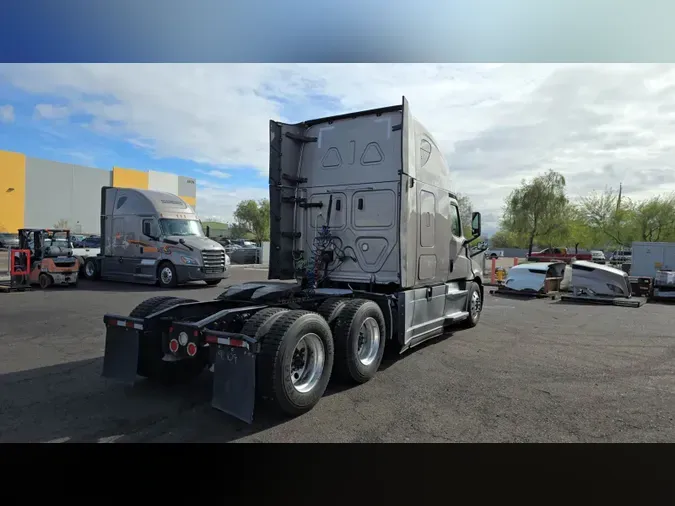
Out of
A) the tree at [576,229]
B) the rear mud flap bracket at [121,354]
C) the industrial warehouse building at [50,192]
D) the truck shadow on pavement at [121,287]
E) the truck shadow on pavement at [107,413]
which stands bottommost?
the truck shadow on pavement at [107,413]

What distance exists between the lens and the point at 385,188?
22.2 feet

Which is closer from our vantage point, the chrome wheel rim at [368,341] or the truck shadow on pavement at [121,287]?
the chrome wheel rim at [368,341]

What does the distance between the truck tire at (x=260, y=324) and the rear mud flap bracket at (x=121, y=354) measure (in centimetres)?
149

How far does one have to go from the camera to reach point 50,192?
5366cm

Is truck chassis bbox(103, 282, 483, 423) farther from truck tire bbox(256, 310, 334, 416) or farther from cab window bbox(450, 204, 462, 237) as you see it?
cab window bbox(450, 204, 462, 237)

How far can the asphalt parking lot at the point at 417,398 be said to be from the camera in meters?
4.14

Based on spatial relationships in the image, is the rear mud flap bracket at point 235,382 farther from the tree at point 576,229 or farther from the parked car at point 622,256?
the tree at point 576,229

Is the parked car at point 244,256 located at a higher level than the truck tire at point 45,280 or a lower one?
higher

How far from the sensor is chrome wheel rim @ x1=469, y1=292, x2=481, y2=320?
935cm

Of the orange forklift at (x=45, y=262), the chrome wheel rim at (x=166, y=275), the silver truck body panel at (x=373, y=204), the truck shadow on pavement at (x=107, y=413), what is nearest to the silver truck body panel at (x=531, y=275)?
the silver truck body panel at (x=373, y=204)

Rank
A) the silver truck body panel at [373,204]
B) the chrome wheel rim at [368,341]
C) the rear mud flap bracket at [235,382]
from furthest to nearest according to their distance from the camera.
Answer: the silver truck body panel at [373,204] → the chrome wheel rim at [368,341] → the rear mud flap bracket at [235,382]

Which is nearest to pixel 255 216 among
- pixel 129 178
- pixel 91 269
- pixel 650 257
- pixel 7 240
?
pixel 129 178

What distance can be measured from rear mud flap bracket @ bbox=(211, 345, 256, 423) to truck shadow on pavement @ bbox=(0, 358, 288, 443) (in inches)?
7.3

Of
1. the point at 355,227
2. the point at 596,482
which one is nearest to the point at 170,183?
the point at 355,227
